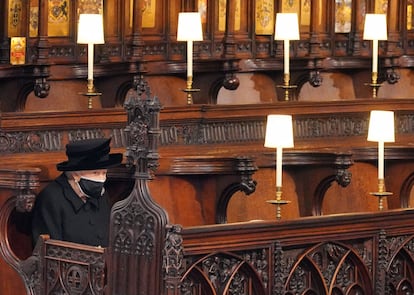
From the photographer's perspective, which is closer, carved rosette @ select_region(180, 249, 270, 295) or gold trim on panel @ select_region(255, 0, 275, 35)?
carved rosette @ select_region(180, 249, 270, 295)

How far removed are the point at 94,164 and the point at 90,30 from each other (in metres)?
2.46

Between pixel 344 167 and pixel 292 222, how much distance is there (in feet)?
10.1

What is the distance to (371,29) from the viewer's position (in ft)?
50.3

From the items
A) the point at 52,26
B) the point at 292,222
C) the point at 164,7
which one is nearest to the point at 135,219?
the point at 292,222

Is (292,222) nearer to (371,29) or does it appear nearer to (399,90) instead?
(371,29)

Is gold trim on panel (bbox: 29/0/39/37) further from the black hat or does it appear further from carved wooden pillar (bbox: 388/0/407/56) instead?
carved wooden pillar (bbox: 388/0/407/56)

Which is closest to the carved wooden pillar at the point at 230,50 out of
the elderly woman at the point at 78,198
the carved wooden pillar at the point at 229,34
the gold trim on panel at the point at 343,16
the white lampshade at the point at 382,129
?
the carved wooden pillar at the point at 229,34

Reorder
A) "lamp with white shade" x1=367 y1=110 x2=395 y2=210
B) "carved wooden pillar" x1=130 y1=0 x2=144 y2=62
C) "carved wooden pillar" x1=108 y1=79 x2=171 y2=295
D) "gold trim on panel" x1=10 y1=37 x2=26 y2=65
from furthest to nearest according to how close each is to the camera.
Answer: "carved wooden pillar" x1=130 y1=0 x2=144 y2=62
"gold trim on panel" x1=10 y1=37 x2=26 y2=65
"lamp with white shade" x1=367 y1=110 x2=395 y2=210
"carved wooden pillar" x1=108 y1=79 x2=171 y2=295

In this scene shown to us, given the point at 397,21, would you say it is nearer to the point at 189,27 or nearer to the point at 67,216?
the point at 189,27

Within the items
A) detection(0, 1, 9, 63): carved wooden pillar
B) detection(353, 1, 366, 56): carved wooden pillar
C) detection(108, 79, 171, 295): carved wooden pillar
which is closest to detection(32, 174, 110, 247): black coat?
detection(108, 79, 171, 295): carved wooden pillar

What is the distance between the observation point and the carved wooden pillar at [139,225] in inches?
374

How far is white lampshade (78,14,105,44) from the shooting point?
43.2ft

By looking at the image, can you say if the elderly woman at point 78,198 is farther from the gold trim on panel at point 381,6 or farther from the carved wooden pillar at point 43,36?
the gold trim on panel at point 381,6

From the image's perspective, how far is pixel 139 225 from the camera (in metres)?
9.60
